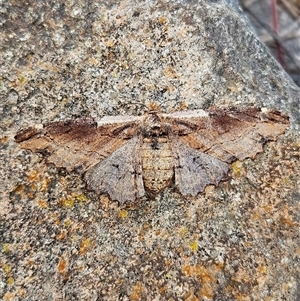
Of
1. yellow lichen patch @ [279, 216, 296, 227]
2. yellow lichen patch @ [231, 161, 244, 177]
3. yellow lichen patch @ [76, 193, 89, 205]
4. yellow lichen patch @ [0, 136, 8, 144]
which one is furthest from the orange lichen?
yellow lichen patch @ [279, 216, 296, 227]

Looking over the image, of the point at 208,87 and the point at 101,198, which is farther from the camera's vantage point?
the point at 208,87

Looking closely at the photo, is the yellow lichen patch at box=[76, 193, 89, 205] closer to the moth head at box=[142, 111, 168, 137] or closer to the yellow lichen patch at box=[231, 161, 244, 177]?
the moth head at box=[142, 111, 168, 137]

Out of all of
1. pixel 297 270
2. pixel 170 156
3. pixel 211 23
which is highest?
pixel 211 23

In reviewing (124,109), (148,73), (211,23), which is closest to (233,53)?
(211,23)

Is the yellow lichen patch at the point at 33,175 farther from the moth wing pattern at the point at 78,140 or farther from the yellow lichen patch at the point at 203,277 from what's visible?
the yellow lichen patch at the point at 203,277

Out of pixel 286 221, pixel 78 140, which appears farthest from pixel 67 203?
pixel 286 221

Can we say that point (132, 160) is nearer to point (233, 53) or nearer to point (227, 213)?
point (227, 213)

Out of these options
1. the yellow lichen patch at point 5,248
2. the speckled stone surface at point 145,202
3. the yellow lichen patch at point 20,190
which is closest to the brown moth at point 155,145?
the speckled stone surface at point 145,202
